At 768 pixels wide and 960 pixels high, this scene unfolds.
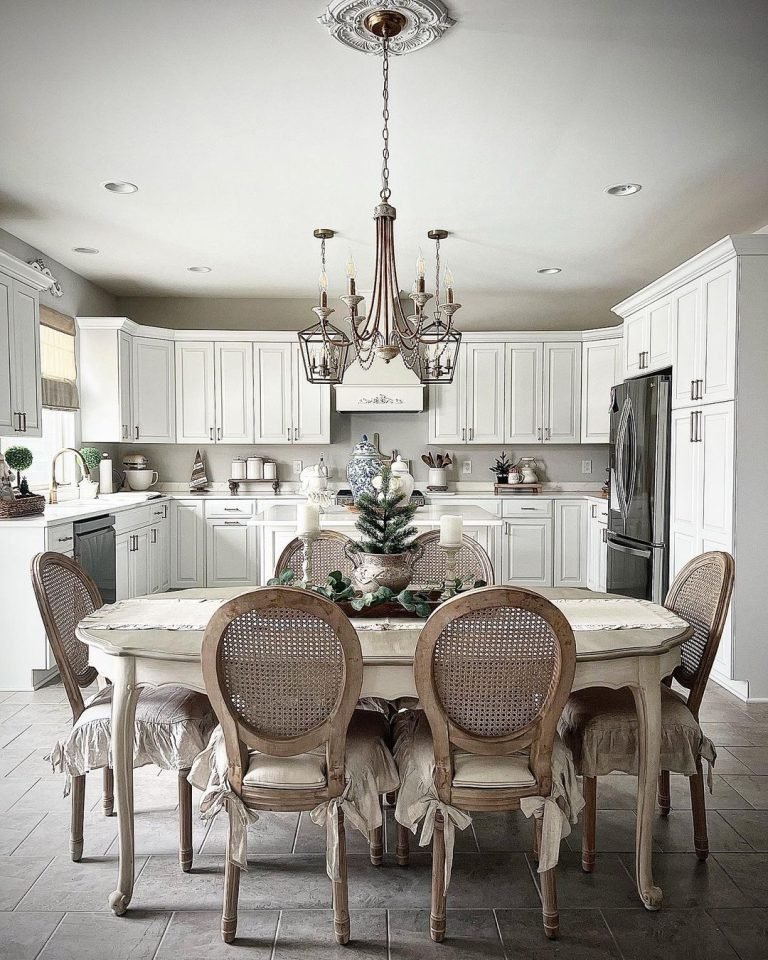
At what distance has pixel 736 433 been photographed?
379 centimetres

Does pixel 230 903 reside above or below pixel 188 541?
below

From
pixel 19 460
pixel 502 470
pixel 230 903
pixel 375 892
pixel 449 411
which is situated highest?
pixel 449 411

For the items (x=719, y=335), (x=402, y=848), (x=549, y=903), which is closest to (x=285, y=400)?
(x=719, y=335)

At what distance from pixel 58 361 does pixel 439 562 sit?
3.74 meters

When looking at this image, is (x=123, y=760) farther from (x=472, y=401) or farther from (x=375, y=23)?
(x=472, y=401)

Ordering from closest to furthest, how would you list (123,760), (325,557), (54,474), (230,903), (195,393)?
(230,903) → (123,760) → (325,557) → (54,474) → (195,393)

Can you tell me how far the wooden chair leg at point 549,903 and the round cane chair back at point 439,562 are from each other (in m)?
1.29

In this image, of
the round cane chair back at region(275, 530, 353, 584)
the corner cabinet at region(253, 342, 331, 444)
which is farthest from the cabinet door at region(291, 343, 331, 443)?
the round cane chair back at region(275, 530, 353, 584)

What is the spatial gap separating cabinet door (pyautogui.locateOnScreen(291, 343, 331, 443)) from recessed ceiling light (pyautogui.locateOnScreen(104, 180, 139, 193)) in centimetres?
267

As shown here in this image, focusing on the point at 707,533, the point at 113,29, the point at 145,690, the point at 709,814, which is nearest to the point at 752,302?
the point at 707,533

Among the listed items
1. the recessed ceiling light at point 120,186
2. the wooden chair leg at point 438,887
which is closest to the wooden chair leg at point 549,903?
the wooden chair leg at point 438,887

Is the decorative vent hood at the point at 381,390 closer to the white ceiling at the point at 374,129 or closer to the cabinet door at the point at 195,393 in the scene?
the cabinet door at the point at 195,393

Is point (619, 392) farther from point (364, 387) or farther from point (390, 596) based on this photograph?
point (390, 596)

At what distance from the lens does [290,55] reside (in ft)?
8.69
